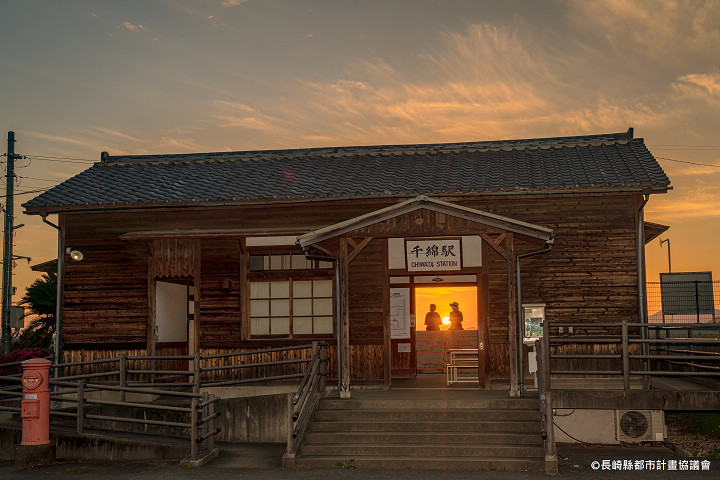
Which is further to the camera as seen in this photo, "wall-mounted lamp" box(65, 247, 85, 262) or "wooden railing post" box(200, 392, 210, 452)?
"wall-mounted lamp" box(65, 247, 85, 262)

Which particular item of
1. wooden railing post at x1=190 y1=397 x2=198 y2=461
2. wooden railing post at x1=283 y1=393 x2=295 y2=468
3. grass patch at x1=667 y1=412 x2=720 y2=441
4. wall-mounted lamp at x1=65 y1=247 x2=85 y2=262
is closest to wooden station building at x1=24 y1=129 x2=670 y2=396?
wall-mounted lamp at x1=65 y1=247 x2=85 y2=262

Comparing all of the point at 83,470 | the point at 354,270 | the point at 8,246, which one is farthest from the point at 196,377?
the point at 8,246

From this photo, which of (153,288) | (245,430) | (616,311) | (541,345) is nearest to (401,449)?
(541,345)

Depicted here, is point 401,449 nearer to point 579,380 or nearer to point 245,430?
point 245,430

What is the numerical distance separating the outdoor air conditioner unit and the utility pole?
2070 cm

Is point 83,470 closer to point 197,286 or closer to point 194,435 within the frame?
point 194,435

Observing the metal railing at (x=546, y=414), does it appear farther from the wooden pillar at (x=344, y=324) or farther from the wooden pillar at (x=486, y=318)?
the wooden pillar at (x=344, y=324)

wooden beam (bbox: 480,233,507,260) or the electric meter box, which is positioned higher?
wooden beam (bbox: 480,233,507,260)

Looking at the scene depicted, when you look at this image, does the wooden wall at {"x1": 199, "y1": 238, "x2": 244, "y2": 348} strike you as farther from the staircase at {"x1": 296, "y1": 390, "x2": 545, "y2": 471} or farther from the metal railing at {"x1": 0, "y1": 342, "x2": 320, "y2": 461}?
the staircase at {"x1": 296, "y1": 390, "x2": 545, "y2": 471}

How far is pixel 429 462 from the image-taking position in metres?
11.1

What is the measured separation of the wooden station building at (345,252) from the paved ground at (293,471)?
2.07 metres

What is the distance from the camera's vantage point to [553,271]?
15289mm

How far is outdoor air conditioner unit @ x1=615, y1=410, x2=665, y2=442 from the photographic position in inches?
560

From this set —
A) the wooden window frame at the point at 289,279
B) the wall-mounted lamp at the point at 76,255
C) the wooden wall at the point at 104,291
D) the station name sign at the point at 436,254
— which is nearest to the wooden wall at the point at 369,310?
the wooden window frame at the point at 289,279
